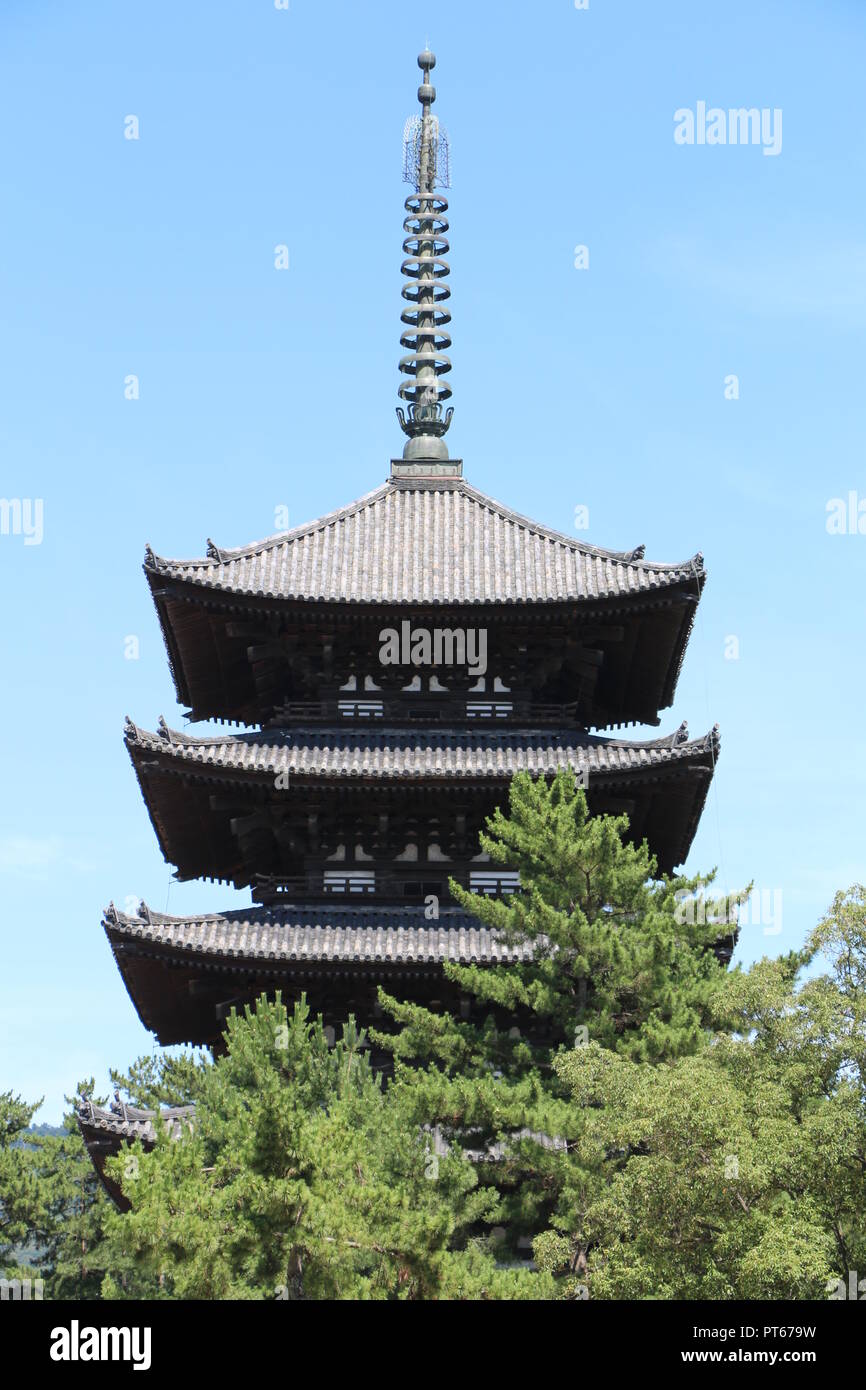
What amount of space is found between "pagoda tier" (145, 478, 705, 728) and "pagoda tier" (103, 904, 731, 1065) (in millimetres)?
4077

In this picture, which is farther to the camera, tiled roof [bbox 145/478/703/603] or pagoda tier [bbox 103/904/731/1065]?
tiled roof [bbox 145/478/703/603]

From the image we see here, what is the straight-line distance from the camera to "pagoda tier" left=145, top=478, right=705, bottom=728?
32.4 metres

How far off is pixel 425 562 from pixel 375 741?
160 inches

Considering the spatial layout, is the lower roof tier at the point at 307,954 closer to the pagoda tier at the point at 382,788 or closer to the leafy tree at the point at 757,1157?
the pagoda tier at the point at 382,788

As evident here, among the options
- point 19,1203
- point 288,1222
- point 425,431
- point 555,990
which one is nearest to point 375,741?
point 555,990

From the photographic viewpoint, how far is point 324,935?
29.9 meters

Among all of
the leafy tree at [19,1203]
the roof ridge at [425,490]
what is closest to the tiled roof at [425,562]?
the roof ridge at [425,490]

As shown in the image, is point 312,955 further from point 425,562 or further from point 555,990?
point 425,562

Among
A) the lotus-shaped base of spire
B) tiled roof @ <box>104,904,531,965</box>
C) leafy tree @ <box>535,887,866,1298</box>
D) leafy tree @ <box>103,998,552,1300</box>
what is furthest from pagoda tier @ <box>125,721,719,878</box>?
leafy tree @ <box>103,998,552,1300</box>

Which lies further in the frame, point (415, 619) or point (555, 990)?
point (415, 619)

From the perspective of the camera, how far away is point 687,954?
2586cm

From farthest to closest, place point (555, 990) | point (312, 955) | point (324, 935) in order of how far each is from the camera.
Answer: point (324, 935)
point (312, 955)
point (555, 990)

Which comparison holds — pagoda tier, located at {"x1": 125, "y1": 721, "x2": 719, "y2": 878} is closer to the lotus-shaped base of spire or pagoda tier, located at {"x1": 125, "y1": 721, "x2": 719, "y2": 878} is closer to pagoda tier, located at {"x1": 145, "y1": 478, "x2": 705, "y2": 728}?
pagoda tier, located at {"x1": 145, "y1": 478, "x2": 705, "y2": 728}
